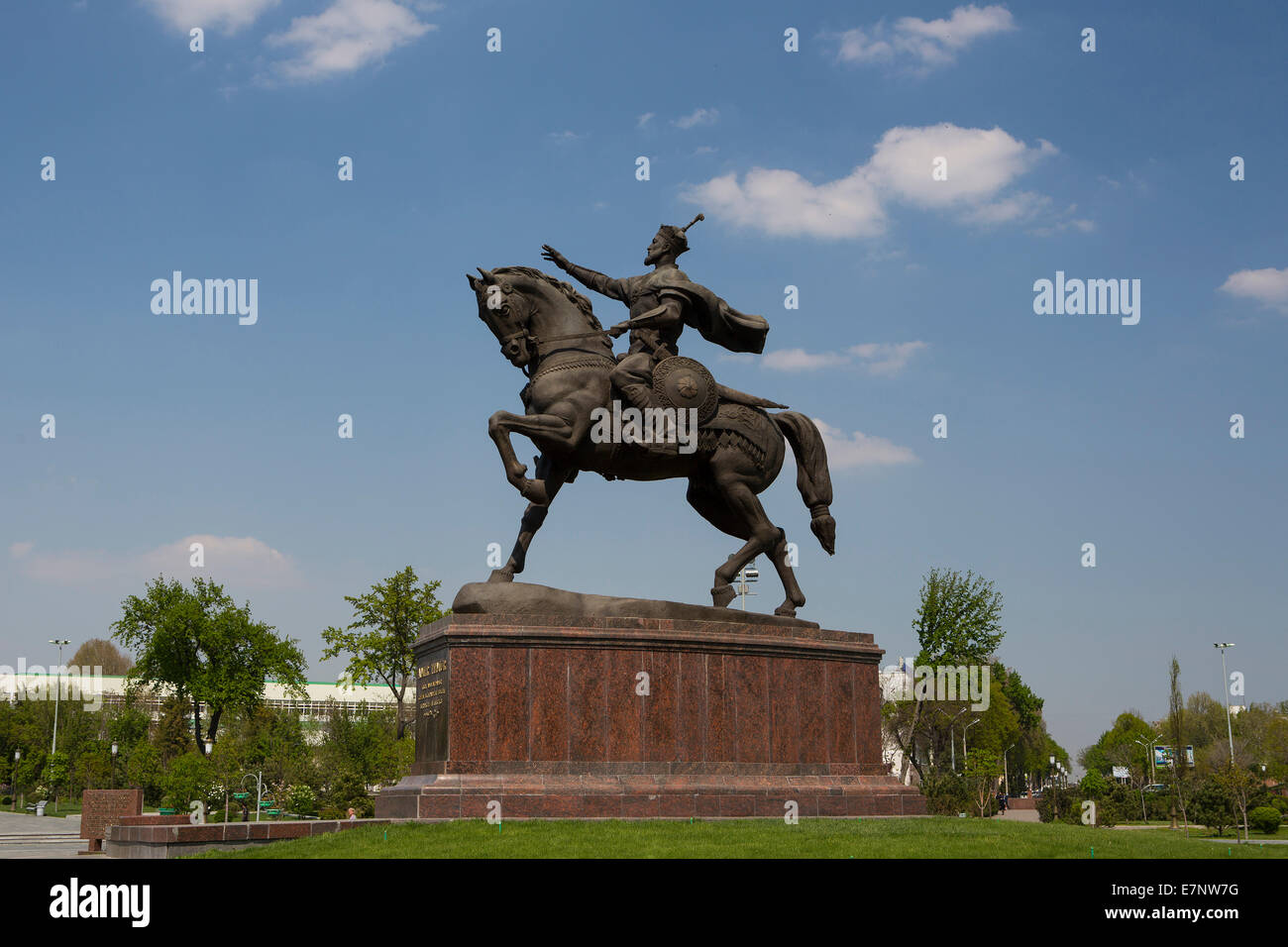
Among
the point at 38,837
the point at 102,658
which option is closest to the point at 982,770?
the point at 38,837

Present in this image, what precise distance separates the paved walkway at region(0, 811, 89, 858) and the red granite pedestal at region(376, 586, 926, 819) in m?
15.8

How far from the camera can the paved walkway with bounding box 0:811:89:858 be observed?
88.1 ft

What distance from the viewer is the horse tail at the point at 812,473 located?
16547 mm

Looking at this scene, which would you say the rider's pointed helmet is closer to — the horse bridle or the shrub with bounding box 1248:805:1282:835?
the horse bridle

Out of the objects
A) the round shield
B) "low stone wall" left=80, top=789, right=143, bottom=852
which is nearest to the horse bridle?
the round shield

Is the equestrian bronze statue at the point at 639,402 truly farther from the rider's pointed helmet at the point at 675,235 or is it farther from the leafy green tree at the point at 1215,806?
the leafy green tree at the point at 1215,806

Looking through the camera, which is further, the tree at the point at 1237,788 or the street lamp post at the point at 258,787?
the street lamp post at the point at 258,787

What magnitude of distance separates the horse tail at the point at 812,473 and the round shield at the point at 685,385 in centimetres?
155

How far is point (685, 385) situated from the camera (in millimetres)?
15078

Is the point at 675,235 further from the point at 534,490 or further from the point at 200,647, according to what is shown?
the point at 200,647

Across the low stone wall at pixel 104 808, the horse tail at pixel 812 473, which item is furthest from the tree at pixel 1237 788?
the low stone wall at pixel 104 808

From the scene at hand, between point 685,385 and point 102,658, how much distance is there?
11003 centimetres
